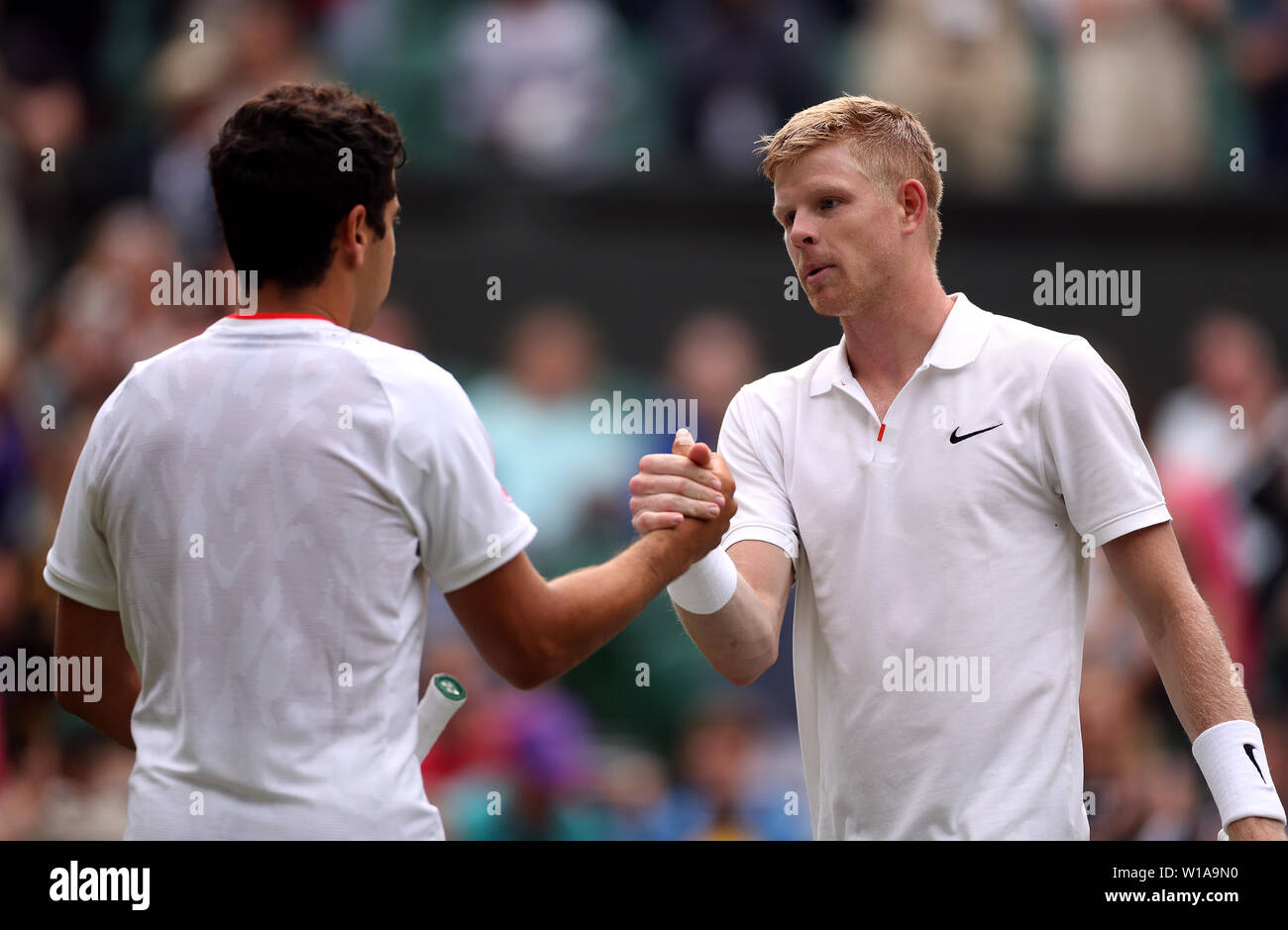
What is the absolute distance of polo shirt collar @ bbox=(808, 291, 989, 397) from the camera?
2949 mm

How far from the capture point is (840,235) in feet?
9.76

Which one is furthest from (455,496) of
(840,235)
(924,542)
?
(840,235)

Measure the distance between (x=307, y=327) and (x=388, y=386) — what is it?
6.5 inches

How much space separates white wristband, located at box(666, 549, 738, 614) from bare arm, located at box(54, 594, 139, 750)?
94cm

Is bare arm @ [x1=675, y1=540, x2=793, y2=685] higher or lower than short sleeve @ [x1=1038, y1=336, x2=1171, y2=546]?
lower

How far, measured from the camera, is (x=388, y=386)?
2170mm

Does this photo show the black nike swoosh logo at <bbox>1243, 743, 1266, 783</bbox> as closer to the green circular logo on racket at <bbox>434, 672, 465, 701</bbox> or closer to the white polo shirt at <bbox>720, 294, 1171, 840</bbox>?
the white polo shirt at <bbox>720, 294, 1171, 840</bbox>

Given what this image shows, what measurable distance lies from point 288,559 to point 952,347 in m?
1.41

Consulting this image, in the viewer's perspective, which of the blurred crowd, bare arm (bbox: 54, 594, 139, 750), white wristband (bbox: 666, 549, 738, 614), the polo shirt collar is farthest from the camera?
the blurred crowd

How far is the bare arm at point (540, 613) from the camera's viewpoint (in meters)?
2.23

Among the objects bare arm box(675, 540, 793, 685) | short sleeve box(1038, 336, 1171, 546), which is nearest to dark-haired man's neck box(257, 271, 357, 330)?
bare arm box(675, 540, 793, 685)

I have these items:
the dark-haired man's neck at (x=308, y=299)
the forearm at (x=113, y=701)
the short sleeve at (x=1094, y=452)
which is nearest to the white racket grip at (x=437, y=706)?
the forearm at (x=113, y=701)

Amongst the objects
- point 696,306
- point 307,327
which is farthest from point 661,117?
point 307,327

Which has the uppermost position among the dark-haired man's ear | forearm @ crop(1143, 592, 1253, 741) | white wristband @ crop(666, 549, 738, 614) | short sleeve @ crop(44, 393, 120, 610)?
the dark-haired man's ear
